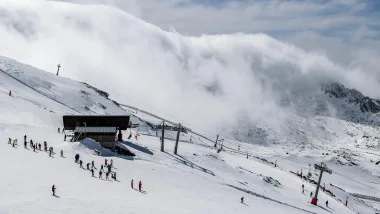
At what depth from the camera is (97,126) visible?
58000 millimetres

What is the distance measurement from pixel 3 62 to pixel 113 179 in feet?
257

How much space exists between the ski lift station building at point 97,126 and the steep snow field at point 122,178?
2645 millimetres

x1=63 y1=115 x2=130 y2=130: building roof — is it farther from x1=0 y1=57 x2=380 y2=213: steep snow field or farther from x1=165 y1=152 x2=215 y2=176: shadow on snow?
x1=165 y1=152 x2=215 y2=176: shadow on snow

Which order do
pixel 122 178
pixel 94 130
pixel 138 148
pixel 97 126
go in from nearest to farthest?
pixel 122 178 → pixel 94 130 → pixel 97 126 → pixel 138 148

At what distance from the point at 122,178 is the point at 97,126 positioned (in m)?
17.8

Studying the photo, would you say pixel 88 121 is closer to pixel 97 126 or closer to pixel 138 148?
pixel 97 126

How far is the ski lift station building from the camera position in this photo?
55.6 metres

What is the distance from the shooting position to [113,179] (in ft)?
133

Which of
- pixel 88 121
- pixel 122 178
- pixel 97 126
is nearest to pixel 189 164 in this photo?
pixel 97 126

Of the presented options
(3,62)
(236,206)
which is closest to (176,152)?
(236,206)

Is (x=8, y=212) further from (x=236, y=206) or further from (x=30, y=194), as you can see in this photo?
(x=236, y=206)

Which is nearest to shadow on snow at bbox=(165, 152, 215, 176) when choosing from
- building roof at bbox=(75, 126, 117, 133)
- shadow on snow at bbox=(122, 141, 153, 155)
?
shadow on snow at bbox=(122, 141, 153, 155)

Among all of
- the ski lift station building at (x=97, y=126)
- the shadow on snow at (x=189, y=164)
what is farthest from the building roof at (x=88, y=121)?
the shadow on snow at (x=189, y=164)

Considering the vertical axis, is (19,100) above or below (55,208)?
above
